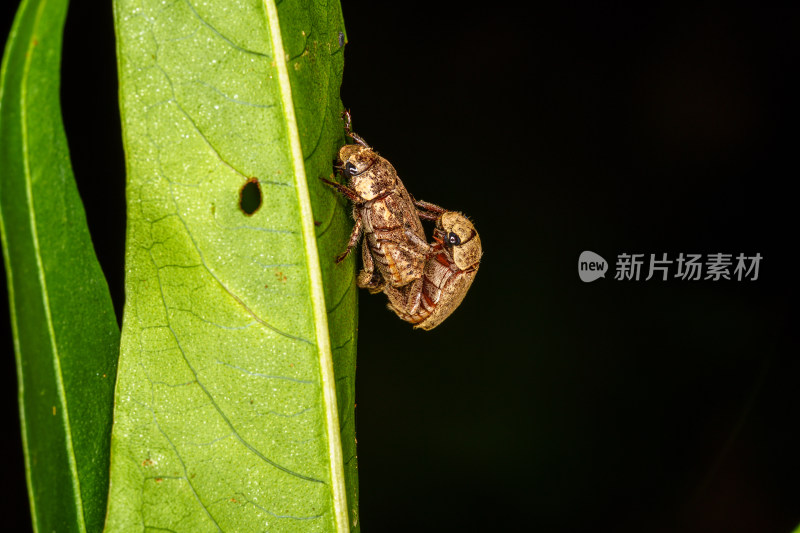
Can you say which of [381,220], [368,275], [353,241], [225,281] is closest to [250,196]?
[225,281]

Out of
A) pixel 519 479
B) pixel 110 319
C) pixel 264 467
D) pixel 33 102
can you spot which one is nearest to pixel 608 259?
pixel 519 479

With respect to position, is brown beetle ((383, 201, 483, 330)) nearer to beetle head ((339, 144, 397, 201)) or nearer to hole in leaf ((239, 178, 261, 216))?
beetle head ((339, 144, 397, 201))

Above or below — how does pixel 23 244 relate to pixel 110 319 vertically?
above

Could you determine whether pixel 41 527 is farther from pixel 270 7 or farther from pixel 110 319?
pixel 270 7
